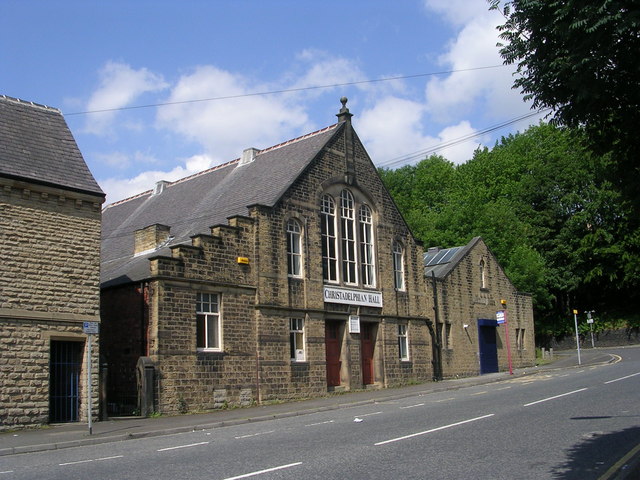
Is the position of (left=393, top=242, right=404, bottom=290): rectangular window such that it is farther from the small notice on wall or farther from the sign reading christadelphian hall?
the small notice on wall

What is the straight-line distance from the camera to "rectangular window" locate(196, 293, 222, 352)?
21.7 metres

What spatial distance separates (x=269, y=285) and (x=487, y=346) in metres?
16.3

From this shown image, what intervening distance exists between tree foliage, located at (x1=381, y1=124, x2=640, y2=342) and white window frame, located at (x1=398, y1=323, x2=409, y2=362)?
22.4 metres

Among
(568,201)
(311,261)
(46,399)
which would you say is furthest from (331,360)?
(568,201)

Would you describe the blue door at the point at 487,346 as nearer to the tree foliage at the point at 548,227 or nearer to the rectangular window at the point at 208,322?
the tree foliage at the point at 548,227

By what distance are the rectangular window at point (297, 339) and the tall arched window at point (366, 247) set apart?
424 centimetres

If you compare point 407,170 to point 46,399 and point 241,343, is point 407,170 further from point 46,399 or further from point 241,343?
point 46,399

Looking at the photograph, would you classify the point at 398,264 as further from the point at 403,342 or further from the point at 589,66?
the point at 589,66

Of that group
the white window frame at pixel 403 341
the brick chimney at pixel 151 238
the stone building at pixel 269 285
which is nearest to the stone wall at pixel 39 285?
the stone building at pixel 269 285

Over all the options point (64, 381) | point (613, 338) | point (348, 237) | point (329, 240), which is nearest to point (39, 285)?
point (64, 381)

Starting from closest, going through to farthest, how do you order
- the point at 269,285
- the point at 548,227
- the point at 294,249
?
the point at 269,285
the point at 294,249
the point at 548,227

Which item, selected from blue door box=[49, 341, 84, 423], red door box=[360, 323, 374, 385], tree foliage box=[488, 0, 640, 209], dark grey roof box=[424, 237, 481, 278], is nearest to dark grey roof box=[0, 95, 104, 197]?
blue door box=[49, 341, 84, 423]

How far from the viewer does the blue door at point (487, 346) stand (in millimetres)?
35156

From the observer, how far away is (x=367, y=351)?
28.1 metres
